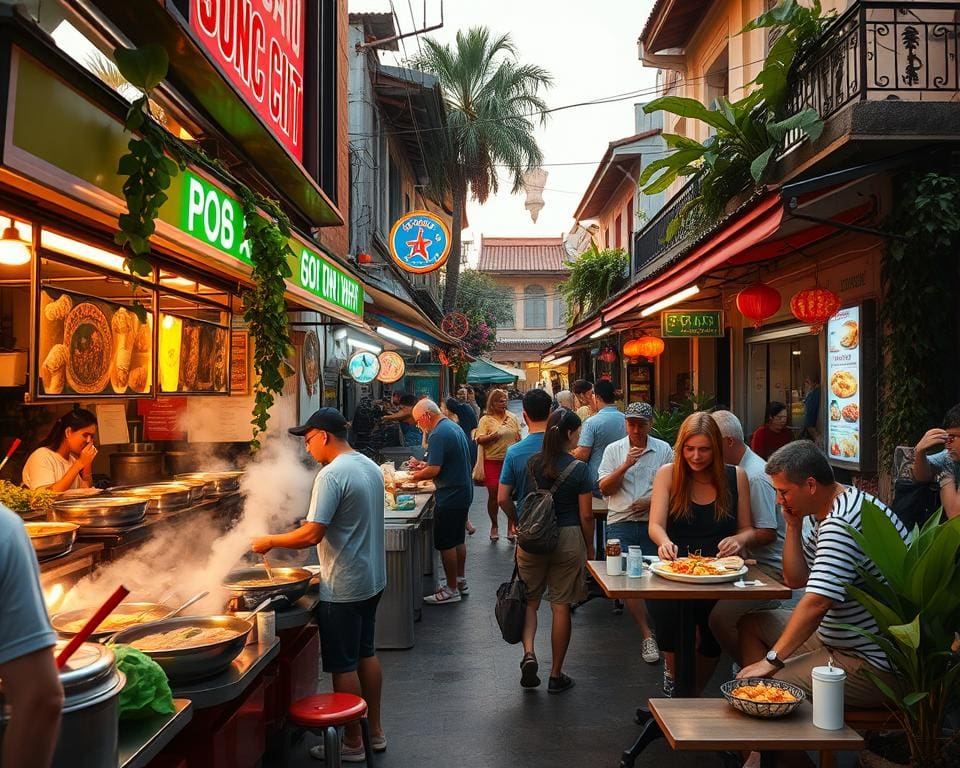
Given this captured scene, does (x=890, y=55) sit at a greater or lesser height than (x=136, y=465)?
greater

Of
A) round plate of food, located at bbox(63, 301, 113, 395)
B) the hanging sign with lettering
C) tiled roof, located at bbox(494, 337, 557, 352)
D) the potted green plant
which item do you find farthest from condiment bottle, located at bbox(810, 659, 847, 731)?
tiled roof, located at bbox(494, 337, 557, 352)

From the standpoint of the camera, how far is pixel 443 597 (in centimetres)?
891

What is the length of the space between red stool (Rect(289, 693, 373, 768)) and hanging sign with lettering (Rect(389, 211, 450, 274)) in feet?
48.8

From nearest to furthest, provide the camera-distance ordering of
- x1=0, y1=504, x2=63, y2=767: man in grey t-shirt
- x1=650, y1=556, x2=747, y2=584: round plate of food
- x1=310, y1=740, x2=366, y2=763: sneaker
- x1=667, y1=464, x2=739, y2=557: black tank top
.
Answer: x1=0, y1=504, x2=63, y2=767: man in grey t-shirt, x1=650, y1=556, x2=747, y2=584: round plate of food, x1=310, y1=740, x2=366, y2=763: sneaker, x1=667, y1=464, x2=739, y2=557: black tank top

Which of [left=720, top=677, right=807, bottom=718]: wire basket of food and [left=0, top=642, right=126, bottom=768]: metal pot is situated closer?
[left=0, top=642, right=126, bottom=768]: metal pot

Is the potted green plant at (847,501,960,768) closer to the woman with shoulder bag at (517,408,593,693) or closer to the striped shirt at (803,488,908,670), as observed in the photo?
the striped shirt at (803,488,908,670)

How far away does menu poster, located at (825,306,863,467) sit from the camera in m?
8.68

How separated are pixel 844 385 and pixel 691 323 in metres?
4.63

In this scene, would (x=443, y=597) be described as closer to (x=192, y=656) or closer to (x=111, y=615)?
(x=111, y=615)

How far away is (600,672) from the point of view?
6.63 meters

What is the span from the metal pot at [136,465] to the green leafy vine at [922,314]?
7.21 m

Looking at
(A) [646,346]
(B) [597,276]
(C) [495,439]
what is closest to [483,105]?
(B) [597,276]

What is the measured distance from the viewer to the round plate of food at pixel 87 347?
4633mm

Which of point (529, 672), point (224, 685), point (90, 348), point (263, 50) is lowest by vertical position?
point (529, 672)
